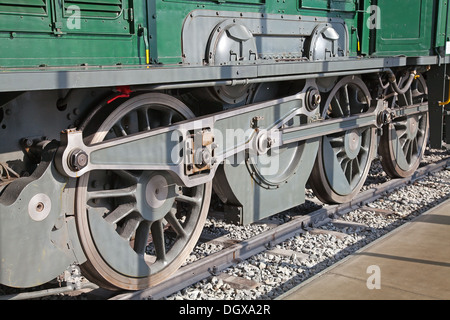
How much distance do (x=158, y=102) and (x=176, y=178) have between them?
1.99 feet

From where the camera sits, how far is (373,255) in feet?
15.6

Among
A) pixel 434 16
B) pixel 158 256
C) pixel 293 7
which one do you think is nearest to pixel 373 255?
pixel 158 256

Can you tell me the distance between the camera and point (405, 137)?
26.2 feet

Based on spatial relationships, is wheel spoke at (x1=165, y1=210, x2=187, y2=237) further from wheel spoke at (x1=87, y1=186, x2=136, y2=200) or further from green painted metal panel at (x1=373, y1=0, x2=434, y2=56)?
green painted metal panel at (x1=373, y1=0, x2=434, y2=56)

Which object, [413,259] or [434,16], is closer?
[413,259]

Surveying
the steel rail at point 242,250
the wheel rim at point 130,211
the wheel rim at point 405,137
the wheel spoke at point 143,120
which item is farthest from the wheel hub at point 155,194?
the wheel rim at point 405,137

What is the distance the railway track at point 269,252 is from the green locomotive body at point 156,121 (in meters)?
0.18

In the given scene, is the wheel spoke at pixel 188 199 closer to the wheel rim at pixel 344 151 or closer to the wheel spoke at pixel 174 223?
the wheel spoke at pixel 174 223

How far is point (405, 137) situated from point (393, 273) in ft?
13.4

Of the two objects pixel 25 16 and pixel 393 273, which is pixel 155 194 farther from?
pixel 393 273

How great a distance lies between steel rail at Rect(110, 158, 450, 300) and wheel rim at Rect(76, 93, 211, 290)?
3.5 inches
